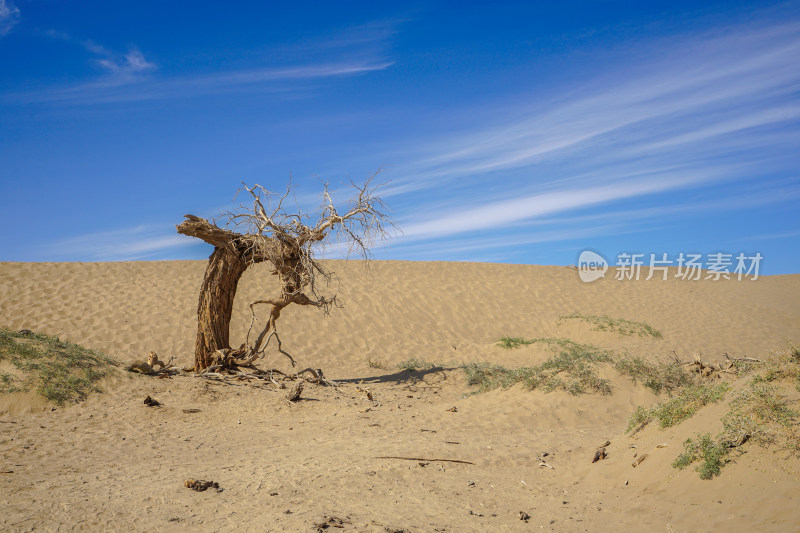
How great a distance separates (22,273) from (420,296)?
14.8 metres

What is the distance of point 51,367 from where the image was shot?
8.59 metres

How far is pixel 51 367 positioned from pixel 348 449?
567 centimetres

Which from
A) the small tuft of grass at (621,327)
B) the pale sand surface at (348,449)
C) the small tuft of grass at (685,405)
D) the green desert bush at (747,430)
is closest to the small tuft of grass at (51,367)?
the pale sand surface at (348,449)

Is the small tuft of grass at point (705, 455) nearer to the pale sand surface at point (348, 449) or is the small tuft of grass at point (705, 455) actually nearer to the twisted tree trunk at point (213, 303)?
the pale sand surface at point (348, 449)

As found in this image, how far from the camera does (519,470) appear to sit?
5.78 m

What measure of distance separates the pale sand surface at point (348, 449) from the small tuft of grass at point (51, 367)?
1.11 ft

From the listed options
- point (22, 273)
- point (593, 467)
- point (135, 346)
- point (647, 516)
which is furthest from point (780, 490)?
point (22, 273)

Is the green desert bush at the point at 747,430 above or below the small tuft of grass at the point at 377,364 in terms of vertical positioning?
above

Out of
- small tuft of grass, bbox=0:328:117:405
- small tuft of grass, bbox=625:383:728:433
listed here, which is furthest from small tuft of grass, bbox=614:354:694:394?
small tuft of grass, bbox=0:328:117:405

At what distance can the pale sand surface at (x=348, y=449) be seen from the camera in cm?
412

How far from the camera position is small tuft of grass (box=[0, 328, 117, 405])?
7984 millimetres

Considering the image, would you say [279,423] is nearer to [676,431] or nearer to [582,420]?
[582,420]

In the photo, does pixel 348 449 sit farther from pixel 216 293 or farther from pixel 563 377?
pixel 216 293

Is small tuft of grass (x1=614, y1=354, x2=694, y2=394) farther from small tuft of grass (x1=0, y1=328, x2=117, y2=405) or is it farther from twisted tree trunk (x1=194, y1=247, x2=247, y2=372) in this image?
small tuft of grass (x1=0, y1=328, x2=117, y2=405)
